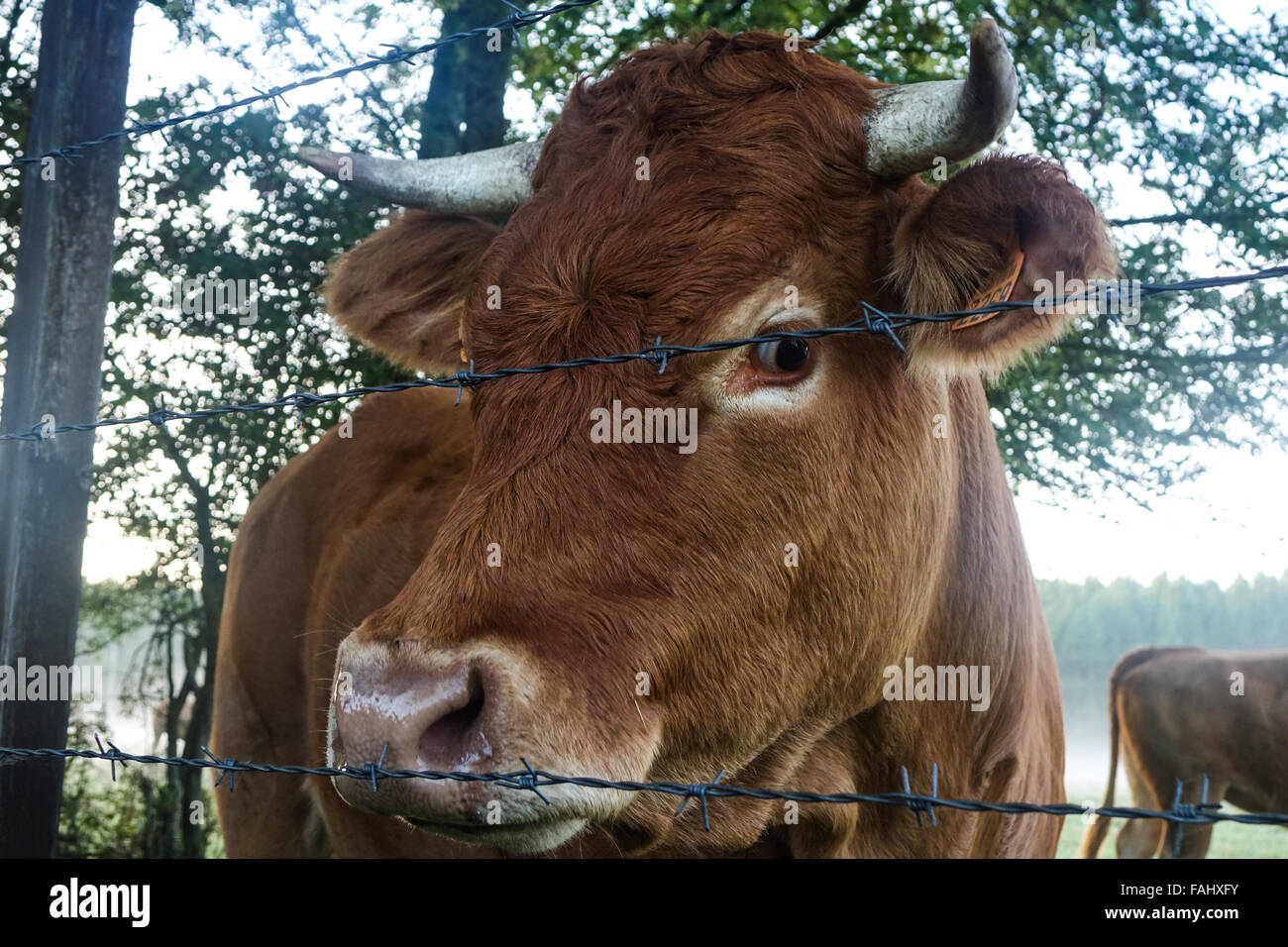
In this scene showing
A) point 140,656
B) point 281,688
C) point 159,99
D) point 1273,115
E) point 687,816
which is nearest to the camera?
point 687,816

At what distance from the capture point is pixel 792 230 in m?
→ 2.20

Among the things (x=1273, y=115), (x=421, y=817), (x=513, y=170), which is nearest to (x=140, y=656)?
(x=513, y=170)

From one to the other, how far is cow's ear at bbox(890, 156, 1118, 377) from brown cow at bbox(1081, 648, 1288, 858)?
7.29 m

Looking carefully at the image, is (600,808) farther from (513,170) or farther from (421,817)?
(513,170)

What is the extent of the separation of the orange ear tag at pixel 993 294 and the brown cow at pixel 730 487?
0.9 inches

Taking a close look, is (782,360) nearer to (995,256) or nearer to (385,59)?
(995,256)

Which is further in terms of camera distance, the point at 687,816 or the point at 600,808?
the point at 687,816

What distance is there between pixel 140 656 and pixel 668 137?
6751 millimetres

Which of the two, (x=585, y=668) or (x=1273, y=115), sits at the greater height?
(x=1273, y=115)

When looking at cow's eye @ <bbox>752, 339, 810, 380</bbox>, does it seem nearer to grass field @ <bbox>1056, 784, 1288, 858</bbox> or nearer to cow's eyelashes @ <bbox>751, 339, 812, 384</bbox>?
cow's eyelashes @ <bbox>751, 339, 812, 384</bbox>

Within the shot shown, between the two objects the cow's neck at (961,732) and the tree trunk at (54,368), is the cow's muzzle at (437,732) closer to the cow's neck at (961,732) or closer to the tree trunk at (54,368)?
the cow's neck at (961,732)

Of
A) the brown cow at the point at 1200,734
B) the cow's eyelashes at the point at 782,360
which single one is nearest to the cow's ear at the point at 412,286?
the cow's eyelashes at the point at 782,360

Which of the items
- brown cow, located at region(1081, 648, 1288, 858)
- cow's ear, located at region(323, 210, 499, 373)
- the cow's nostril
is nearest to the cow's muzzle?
the cow's nostril
